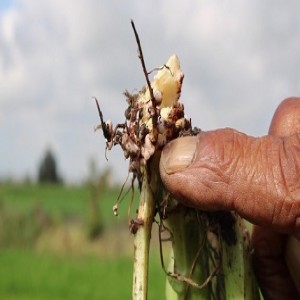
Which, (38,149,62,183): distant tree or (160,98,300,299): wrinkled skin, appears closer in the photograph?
(160,98,300,299): wrinkled skin

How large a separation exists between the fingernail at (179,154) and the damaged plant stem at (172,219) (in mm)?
19

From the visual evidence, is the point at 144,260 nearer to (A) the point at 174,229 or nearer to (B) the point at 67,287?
(A) the point at 174,229

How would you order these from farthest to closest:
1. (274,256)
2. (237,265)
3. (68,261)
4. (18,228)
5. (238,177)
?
(18,228)
(68,261)
(274,256)
(237,265)
(238,177)

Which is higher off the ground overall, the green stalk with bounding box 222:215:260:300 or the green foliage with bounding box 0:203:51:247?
the green foliage with bounding box 0:203:51:247

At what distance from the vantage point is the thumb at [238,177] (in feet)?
3.44

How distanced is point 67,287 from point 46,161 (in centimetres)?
1705

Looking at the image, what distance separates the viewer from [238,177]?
3.43 ft

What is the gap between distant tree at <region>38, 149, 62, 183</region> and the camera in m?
24.9

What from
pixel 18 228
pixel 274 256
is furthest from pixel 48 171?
pixel 274 256

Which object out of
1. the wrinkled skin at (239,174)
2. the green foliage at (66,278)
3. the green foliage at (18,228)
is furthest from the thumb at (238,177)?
the green foliage at (18,228)

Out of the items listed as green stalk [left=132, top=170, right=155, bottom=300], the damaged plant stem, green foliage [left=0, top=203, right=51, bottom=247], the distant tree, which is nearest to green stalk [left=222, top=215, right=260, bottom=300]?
the damaged plant stem

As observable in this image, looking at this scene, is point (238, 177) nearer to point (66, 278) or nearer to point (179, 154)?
point (179, 154)

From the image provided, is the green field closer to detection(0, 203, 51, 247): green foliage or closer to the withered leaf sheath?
detection(0, 203, 51, 247): green foliage

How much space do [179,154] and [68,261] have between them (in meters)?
9.23
